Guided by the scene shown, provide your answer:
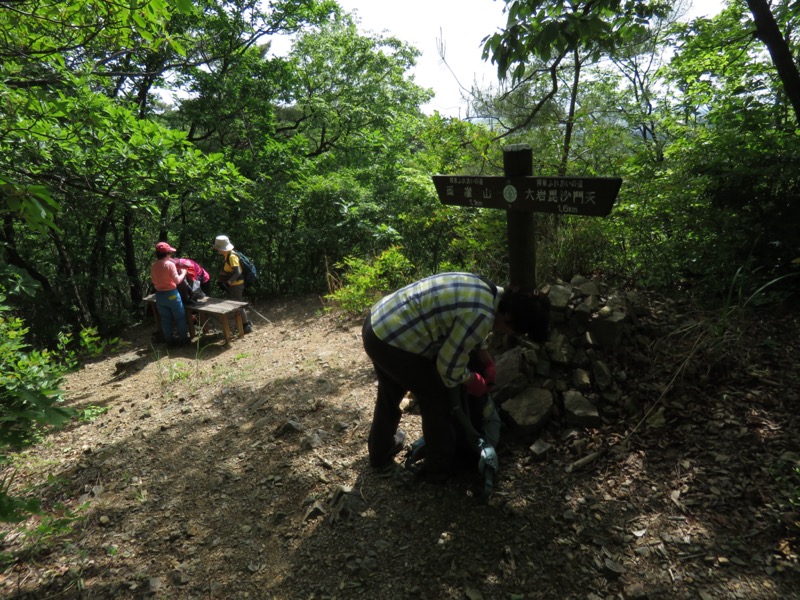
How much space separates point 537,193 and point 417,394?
5.13 feet

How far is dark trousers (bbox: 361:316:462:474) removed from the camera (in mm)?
2492

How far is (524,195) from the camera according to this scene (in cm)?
304

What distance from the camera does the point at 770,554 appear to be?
212 cm

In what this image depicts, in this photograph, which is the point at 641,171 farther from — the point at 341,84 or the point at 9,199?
the point at 341,84

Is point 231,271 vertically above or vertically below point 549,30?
below

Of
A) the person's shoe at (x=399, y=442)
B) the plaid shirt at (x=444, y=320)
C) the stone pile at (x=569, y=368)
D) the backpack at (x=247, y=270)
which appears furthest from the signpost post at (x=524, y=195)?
the backpack at (x=247, y=270)

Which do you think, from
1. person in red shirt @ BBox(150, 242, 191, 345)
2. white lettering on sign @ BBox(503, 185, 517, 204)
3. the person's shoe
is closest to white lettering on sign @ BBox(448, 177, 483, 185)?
white lettering on sign @ BBox(503, 185, 517, 204)

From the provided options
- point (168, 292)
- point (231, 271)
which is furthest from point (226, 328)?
point (231, 271)

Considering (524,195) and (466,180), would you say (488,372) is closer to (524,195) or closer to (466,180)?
(524,195)

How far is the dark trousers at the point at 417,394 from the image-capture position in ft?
8.18

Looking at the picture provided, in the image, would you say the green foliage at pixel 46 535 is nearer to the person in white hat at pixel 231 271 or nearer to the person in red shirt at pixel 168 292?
the person in red shirt at pixel 168 292

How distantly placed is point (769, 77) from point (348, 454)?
21.2 feet

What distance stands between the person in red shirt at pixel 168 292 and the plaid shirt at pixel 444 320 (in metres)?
5.13

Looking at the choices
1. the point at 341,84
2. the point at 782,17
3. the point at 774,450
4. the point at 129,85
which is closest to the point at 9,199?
the point at 774,450
